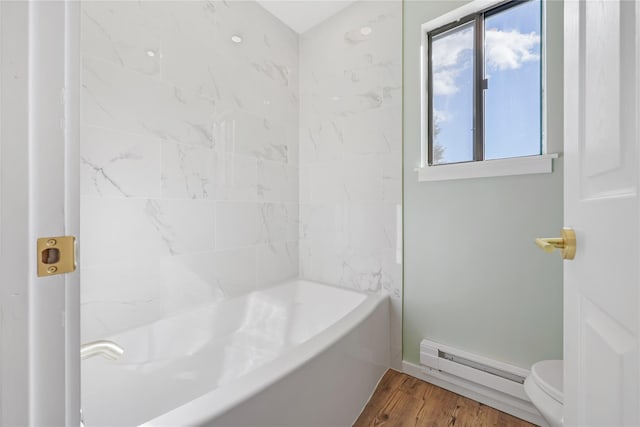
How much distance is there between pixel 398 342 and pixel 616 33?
183 cm

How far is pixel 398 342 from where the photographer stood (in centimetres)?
187

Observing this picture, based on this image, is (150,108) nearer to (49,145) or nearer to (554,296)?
(49,145)

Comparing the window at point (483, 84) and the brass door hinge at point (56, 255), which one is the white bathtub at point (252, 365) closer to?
the brass door hinge at point (56, 255)

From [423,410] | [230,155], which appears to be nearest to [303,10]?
[230,155]

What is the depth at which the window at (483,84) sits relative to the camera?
151 cm

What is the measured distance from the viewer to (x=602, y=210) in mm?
431

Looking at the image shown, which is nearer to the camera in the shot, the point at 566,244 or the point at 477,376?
the point at 566,244

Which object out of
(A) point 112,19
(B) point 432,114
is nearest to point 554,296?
(B) point 432,114

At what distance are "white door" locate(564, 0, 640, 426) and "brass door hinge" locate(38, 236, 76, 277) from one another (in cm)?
70

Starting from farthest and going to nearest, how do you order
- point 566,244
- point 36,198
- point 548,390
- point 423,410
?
point 423,410 < point 548,390 < point 566,244 < point 36,198

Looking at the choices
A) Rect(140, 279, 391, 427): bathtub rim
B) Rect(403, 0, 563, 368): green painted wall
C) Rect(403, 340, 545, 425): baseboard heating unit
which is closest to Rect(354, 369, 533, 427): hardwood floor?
Rect(403, 340, 545, 425): baseboard heating unit

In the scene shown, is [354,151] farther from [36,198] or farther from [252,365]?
[36,198]

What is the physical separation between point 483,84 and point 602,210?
5.02ft

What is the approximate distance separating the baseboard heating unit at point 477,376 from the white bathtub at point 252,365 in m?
0.27
